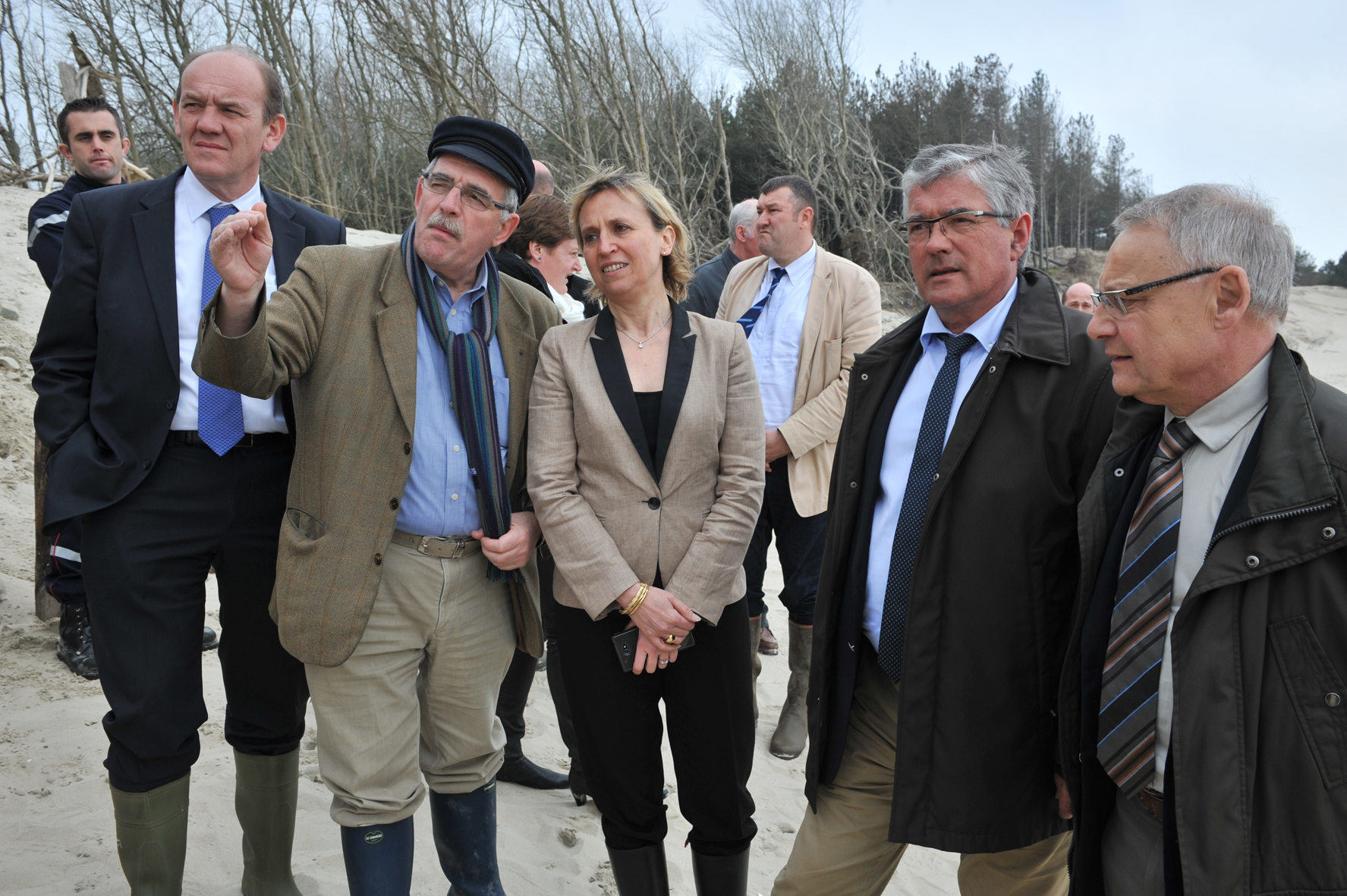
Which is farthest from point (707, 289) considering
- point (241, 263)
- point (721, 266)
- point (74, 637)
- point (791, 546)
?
point (74, 637)

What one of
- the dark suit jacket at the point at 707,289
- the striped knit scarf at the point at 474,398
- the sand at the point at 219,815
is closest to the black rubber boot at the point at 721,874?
the sand at the point at 219,815

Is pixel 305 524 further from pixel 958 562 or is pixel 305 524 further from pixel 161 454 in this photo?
pixel 958 562

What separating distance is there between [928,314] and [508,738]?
8.32 ft

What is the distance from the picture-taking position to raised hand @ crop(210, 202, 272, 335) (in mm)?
1989

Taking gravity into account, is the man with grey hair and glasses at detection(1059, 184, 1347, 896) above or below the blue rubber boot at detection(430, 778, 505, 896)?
above

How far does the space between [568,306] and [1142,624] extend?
9.45 ft

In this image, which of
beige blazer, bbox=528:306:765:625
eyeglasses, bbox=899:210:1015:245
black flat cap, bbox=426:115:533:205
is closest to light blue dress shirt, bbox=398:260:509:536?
beige blazer, bbox=528:306:765:625

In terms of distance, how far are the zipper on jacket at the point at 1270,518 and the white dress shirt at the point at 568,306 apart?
2.82 meters

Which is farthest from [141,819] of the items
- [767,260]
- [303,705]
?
[767,260]

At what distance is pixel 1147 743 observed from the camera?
5.36ft

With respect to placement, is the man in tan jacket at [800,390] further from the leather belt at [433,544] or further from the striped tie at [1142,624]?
the striped tie at [1142,624]

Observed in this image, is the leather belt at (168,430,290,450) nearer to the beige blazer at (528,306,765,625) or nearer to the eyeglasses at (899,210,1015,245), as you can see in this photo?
the beige blazer at (528,306,765,625)

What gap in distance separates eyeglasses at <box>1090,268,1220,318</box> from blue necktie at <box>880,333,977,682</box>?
439mm

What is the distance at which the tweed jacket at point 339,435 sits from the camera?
2277 millimetres
